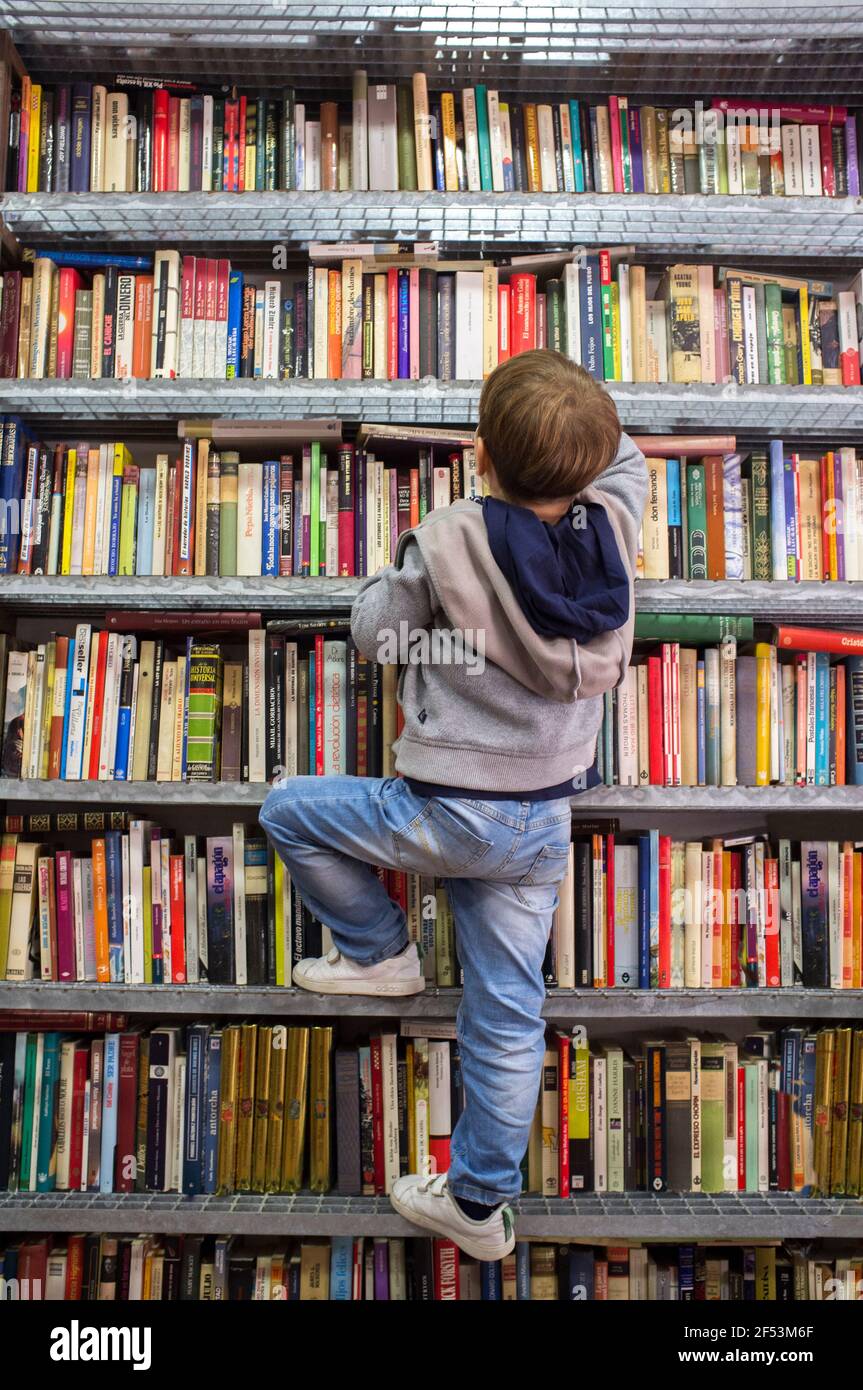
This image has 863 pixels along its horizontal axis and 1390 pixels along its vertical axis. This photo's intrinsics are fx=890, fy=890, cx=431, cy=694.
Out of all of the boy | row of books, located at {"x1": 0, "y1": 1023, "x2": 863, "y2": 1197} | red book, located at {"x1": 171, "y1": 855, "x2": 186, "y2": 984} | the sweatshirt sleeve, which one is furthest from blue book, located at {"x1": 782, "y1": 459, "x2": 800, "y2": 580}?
red book, located at {"x1": 171, "y1": 855, "x2": 186, "y2": 984}

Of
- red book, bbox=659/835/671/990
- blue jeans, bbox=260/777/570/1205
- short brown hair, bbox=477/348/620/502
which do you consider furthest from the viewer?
red book, bbox=659/835/671/990

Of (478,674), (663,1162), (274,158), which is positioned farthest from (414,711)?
(274,158)

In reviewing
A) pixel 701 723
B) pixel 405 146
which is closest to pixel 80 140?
pixel 405 146

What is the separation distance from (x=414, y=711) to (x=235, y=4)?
1.29 meters

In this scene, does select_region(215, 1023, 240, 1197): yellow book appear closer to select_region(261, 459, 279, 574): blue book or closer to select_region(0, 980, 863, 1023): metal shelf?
select_region(0, 980, 863, 1023): metal shelf

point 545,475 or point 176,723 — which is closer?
point 545,475

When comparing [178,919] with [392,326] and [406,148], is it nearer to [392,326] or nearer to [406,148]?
[392,326]

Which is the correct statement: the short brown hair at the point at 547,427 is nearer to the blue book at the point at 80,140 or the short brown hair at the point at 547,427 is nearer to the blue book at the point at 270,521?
the blue book at the point at 270,521

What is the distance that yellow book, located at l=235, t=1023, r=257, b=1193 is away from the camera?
1594 millimetres

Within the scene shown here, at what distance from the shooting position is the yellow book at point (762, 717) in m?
1.62

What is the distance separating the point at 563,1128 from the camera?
63.1 inches

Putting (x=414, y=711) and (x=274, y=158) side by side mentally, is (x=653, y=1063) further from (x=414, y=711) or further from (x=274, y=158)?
(x=274, y=158)

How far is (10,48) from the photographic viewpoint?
66.2 inches

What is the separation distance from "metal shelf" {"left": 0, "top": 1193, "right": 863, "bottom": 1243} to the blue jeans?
211 millimetres
